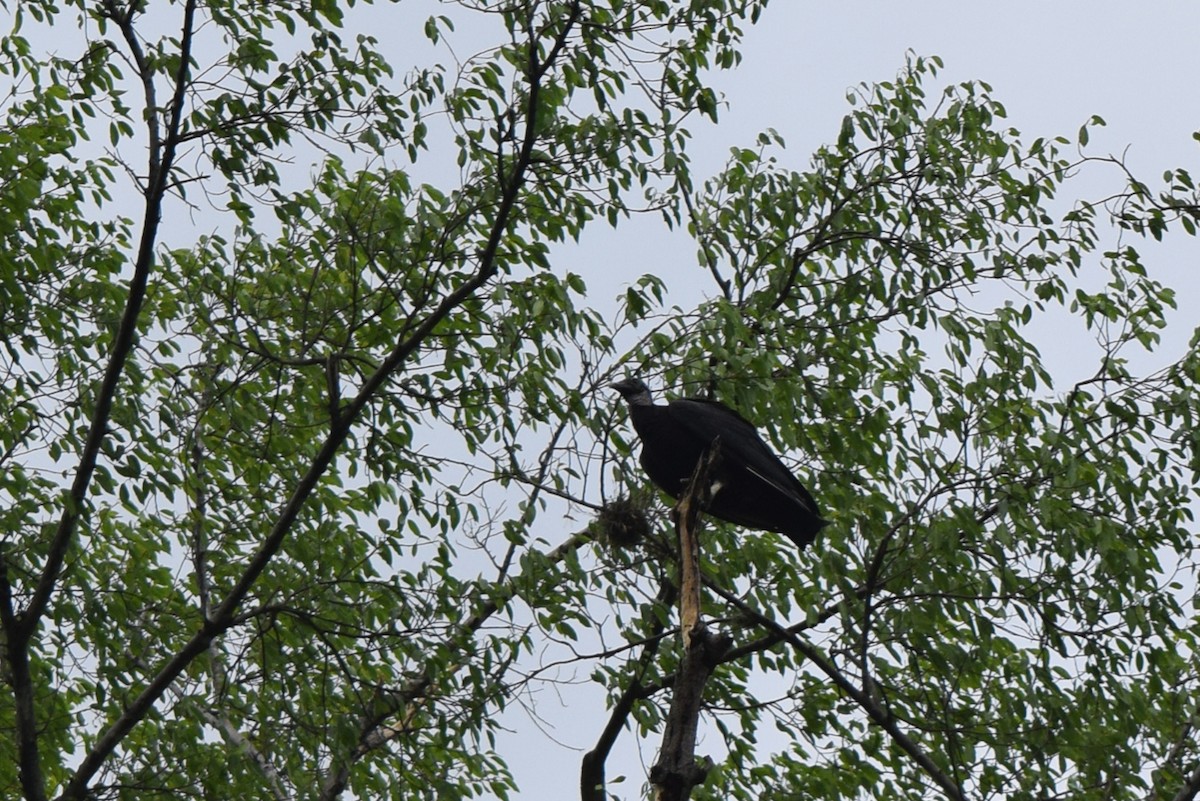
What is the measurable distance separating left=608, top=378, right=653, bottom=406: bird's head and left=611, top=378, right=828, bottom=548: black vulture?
0.36 feet

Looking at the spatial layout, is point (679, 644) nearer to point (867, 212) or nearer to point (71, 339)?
point (867, 212)

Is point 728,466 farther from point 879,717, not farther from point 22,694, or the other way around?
point 22,694

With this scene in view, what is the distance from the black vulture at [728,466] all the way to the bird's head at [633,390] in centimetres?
11

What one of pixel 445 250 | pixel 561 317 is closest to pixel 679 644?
pixel 561 317

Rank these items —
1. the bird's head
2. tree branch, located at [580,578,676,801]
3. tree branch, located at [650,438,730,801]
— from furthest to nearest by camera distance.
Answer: the bird's head → tree branch, located at [580,578,676,801] → tree branch, located at [650,438,730,801]

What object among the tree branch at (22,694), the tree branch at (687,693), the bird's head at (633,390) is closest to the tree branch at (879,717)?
the tree branch at (687,693)

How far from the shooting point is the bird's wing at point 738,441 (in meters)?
6.07

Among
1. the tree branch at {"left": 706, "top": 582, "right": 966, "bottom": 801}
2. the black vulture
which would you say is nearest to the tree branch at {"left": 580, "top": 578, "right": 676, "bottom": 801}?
the black vulture

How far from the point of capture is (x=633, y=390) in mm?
6898

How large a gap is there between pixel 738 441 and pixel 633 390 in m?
0.84

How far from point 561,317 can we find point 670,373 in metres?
0.59

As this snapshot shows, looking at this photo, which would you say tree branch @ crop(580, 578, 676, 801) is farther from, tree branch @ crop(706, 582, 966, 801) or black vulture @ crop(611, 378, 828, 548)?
tree branch @ crop(706, 582, 966, 801)

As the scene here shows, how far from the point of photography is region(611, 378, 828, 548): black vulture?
608 centimetres

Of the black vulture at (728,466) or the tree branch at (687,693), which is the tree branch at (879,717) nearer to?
the tree branch at (687,693)
